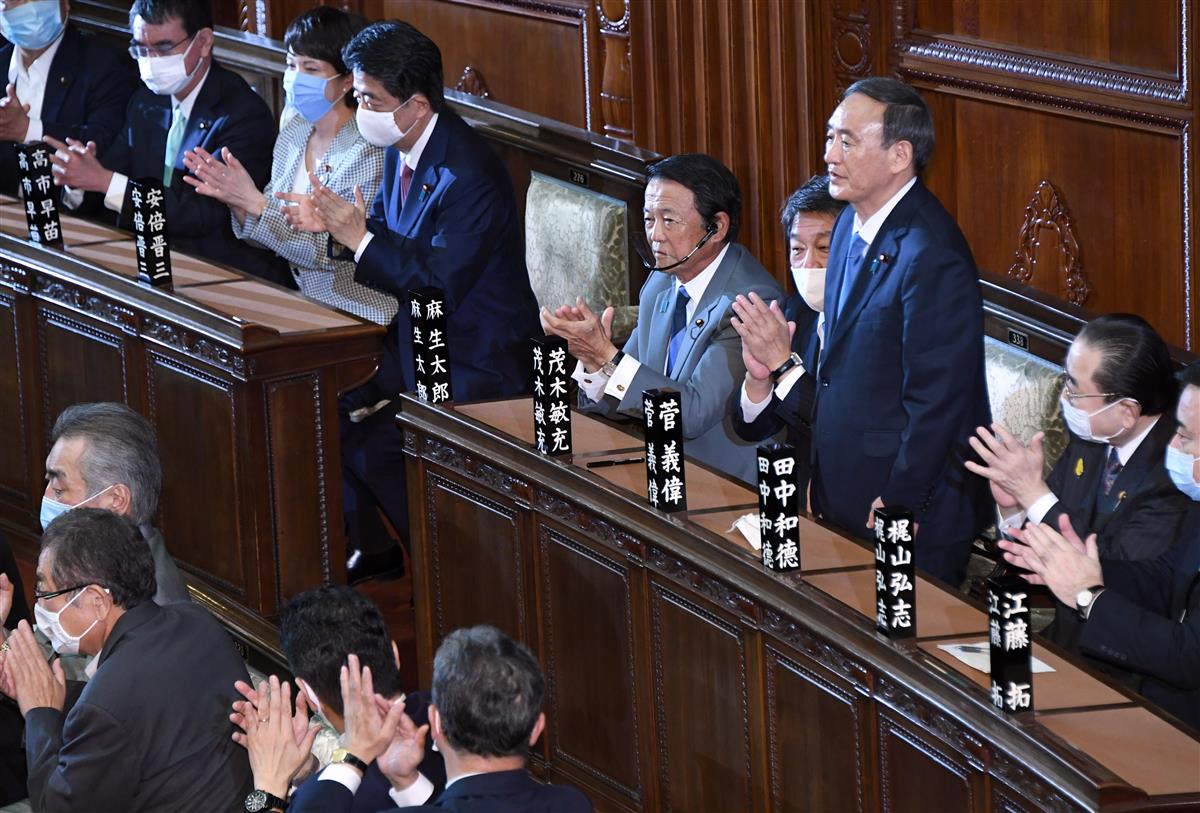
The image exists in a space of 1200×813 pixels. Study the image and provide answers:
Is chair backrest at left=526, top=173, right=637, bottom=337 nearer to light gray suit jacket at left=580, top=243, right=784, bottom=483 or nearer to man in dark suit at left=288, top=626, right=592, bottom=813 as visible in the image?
light gray suit jacket at left=580, top=243, right=784, bottom=483

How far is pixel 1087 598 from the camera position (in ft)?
10.4

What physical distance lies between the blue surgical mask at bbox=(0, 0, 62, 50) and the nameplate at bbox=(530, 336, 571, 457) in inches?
124

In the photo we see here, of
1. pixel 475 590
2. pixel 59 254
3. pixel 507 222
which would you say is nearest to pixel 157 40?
pixel 59 254

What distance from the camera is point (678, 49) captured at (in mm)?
6117

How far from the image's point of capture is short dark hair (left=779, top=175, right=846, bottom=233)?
4.16 metres

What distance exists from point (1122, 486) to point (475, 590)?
1.54m

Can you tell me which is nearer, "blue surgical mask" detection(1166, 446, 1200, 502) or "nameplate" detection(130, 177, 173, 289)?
"blue surgical mask" detection(1166, 446, 1200, 502)

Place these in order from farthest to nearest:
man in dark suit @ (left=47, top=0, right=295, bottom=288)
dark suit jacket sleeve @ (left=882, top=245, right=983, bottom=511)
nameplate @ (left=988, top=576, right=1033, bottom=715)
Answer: man in dark suit @ (left=47, top=0, right=295, bottom=288), dark suit jacket sleeve @ (left=882, top=245, right=983, bottom=511), nameplate @ (left=988, top=576, right=1033, bottom=715)

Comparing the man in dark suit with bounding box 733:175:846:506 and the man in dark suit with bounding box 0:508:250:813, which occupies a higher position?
the man in dark suit with bounding box 733:175:846:506

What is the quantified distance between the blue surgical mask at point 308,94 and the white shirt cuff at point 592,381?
1.46 m

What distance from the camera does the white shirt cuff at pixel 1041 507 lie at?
11.3 feet

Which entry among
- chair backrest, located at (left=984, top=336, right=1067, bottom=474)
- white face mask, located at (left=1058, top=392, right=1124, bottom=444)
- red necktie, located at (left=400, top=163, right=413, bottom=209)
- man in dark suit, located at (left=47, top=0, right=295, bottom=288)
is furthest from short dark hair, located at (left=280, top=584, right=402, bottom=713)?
man in dark suit, located at (left=47, top=0, right=295, bottom=288)

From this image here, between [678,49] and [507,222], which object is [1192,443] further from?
[678,49]

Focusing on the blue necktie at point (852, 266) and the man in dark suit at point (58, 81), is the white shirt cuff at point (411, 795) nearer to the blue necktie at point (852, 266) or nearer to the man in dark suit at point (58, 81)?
the blue necktie at point (852, 266)
